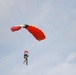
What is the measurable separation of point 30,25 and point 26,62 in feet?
19.8

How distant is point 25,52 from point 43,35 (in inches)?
180

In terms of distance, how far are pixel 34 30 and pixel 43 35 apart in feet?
5.53

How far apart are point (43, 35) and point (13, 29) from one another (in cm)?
559

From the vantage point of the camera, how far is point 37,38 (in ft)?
480

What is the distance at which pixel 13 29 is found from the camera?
468ft

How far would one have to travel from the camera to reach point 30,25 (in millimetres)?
145250

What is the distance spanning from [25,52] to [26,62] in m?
2.47

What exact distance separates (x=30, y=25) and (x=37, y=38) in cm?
264

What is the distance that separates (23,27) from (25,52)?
4.61 meters

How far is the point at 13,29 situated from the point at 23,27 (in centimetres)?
317

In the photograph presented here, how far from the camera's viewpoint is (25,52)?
147500 millimetres

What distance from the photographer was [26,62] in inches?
5733

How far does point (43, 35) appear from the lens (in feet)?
477
